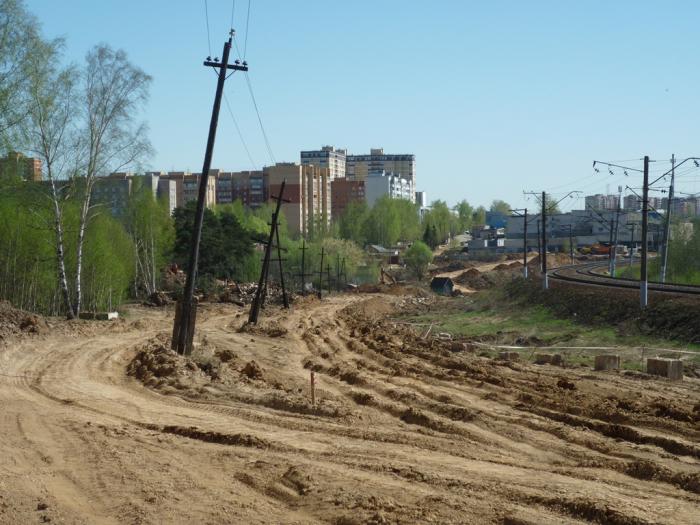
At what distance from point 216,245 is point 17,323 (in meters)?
45.1

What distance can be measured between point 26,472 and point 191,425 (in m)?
3.63

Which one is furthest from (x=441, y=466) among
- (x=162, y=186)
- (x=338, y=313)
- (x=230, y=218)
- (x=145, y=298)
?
(x=162, y=186)

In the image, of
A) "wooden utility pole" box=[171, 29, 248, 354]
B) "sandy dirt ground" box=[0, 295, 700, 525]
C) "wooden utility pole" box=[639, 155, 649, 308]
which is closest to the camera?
"sandy dirt ground" box=[0, 295, 700, 525]

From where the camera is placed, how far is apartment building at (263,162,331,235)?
146375 millimetres

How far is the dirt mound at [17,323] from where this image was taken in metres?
26.4

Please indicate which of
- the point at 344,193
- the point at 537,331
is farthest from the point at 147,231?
the point at 344,193

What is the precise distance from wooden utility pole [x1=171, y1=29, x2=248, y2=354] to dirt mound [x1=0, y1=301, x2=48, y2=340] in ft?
19.8

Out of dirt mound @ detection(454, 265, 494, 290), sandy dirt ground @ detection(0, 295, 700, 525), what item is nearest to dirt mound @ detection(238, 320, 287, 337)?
sandy dirt ground @ detection(0, 295, 700, 525)

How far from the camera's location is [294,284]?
8750 centimetres

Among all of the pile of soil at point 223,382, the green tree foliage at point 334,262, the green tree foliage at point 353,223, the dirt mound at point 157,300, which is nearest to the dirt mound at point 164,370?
the pile of soil at point 223,382

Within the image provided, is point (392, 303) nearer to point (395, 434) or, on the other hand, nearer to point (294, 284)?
point (294, 284)

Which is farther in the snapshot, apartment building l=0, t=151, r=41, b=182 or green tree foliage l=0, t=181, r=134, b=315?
green tree foliage l=0, t=181, r=134, b=315

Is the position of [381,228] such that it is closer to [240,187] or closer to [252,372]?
[240,187]

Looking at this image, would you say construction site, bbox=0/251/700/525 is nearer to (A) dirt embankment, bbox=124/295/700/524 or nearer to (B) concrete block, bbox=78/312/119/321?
(A) dirt embankment, bbox=124/295/700/524
